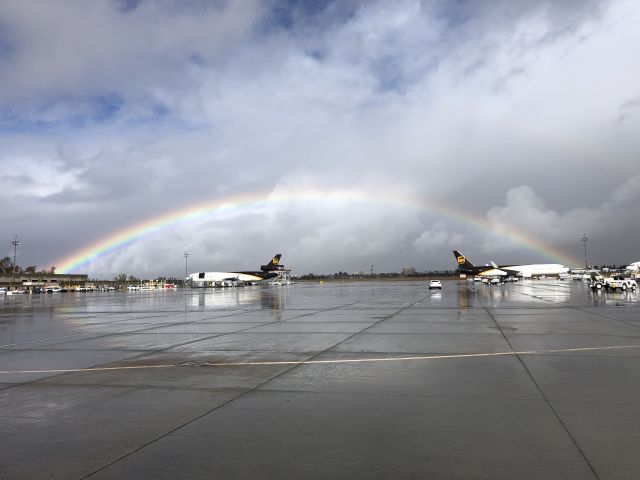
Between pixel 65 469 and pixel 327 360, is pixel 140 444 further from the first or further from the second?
pixel 327 360

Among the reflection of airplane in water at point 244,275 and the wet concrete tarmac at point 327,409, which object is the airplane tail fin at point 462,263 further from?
the wet concrete tarmac at point 327,409

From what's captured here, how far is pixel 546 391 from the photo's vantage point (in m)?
8.91

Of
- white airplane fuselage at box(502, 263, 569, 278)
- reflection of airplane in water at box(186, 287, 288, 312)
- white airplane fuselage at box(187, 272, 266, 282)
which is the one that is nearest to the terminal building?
white airplane fuselage at box(187, 272, 266, 282)

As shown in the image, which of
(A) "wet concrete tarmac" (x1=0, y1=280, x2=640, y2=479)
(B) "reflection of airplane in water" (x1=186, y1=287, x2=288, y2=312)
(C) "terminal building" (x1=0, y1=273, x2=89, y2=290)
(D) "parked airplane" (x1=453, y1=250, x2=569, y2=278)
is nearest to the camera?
(A) "wet concrete tarmac" (x1=0, y1=280, x2=640, y2=479)

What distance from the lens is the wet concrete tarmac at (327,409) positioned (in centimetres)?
561

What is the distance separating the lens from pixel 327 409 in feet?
26.1

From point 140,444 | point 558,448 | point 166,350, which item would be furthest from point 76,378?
point 558,448

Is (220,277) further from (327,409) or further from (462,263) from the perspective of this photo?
(327,409)

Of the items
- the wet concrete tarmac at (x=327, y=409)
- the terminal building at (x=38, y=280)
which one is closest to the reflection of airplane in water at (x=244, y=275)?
the terminal building at (x=38, y=280)

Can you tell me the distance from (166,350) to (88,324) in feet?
38.9

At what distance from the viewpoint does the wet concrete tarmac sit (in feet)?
18.4

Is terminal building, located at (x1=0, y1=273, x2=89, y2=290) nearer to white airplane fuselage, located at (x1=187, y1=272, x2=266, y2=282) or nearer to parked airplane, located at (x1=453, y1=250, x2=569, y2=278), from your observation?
white airplane fuselage, located at (x1=187, y1=272, x2=266, y2=282)

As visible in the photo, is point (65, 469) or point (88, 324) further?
point (88, 324)

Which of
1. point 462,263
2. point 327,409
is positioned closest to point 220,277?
point 462,263
